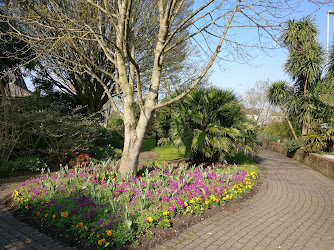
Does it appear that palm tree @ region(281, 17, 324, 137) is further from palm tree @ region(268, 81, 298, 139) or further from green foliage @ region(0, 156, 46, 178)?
green foliage @ region(0, 156, 46, 178)

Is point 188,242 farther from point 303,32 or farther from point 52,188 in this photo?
point 303,32

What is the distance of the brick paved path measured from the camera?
3586mm

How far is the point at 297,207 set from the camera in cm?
525

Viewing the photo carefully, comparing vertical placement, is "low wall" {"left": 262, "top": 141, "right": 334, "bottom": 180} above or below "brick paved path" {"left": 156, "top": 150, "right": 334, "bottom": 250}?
above

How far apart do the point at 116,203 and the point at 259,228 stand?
2.35m

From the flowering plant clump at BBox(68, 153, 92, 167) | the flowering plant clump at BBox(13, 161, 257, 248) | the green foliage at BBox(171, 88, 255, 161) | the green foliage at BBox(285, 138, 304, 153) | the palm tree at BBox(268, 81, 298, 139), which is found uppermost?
the palm tree at BBox(268, 81, 298, 139)

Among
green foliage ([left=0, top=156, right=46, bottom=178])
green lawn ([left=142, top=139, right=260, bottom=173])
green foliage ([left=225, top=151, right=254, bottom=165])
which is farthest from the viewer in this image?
green foliage ([left=225, top=151, right=254, bottom=165])

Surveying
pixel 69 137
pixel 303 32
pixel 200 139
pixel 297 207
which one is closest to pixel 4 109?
pixel 69 137

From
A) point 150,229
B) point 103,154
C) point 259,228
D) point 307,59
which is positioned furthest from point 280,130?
point 150,229

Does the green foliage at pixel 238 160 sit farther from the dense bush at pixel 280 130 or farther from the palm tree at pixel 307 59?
the dense bush at pixel 280 130

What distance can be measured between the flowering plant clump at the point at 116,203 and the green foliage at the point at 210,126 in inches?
95.0

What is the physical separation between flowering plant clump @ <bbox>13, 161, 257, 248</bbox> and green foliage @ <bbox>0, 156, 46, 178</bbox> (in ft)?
7.37

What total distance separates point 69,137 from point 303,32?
12.0 meters

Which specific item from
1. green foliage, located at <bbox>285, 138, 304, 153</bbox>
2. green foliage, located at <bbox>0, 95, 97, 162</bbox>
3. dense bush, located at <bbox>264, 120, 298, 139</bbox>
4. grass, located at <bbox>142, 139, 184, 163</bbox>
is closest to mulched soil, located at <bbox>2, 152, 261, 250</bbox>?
green foliage, located at <bbox>0, 95, 97, 162</bbox>
